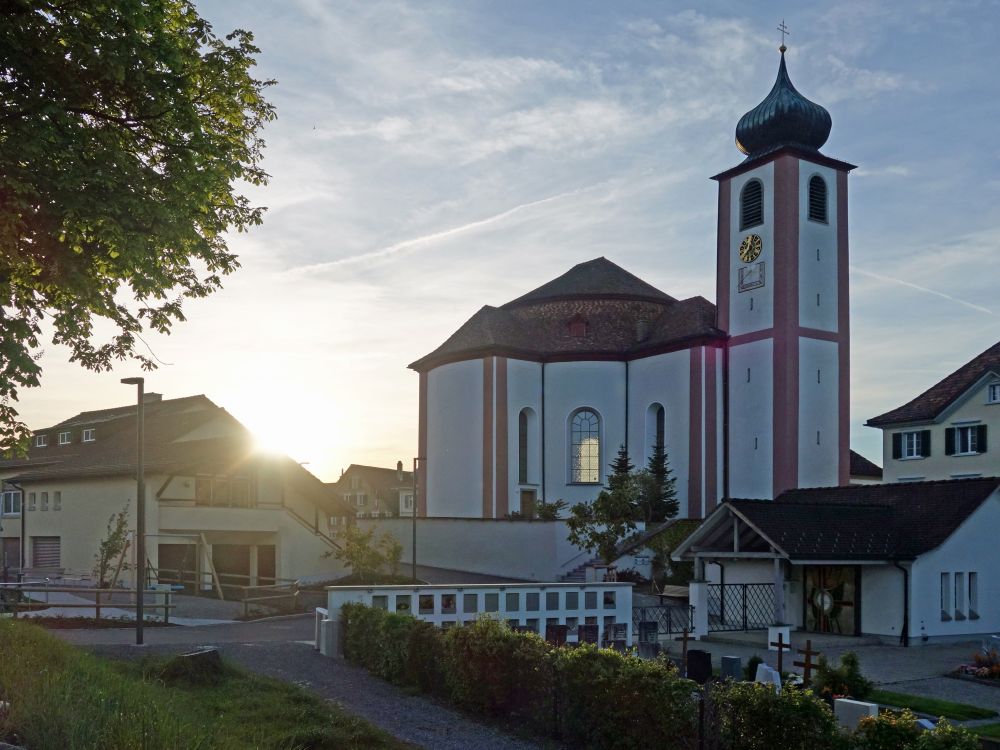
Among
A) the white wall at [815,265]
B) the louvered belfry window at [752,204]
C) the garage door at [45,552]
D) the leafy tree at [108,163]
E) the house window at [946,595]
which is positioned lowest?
the garage door at [45,552]

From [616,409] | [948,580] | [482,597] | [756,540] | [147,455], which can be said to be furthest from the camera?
[616,409]

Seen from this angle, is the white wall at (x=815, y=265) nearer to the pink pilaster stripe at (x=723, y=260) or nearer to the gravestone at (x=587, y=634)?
the pink pilaster stripe at (x=723, y=260)

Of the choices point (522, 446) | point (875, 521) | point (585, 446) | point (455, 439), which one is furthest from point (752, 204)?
point (875, 521)

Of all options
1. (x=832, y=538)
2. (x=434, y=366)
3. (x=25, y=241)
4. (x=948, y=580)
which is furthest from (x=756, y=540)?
(x=434, y=366)

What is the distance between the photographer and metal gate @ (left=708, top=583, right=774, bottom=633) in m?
26.6

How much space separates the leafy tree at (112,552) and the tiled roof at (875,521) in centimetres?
2148

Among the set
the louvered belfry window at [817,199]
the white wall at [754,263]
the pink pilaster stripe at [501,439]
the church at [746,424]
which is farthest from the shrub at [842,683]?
the pink pilaster stripe at [501,439]

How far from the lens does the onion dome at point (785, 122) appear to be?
44.9 meters

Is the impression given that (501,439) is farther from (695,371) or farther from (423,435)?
(695,371)

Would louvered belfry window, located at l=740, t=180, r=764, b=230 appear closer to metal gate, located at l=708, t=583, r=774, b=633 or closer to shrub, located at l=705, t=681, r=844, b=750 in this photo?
metal gate, located at l=708, t=583, r=774, b=633

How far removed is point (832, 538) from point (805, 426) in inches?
705

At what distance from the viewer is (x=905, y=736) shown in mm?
9102

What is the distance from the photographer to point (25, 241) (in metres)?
14.1

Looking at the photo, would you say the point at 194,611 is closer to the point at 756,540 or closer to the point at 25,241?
the point at 756,540
